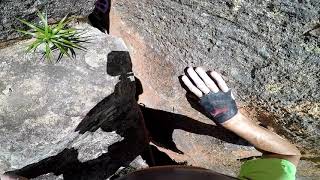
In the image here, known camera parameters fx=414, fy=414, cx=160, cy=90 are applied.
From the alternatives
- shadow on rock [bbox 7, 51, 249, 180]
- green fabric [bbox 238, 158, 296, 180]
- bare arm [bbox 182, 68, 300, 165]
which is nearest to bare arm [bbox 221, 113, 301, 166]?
bare arm [bbox 182, 68, 300, 165]

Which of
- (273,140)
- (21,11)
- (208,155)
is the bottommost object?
(208,155)

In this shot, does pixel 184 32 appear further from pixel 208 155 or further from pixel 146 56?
pixel 208 155

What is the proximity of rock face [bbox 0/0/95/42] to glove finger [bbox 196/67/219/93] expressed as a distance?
0.88 meters

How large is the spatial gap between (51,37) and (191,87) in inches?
38.2

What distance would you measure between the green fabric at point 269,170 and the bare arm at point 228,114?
0.15 metres

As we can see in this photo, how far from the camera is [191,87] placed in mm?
2764

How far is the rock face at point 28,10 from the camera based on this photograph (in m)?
2.48

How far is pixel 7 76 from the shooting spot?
2652 millimetres

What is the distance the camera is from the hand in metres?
2.65

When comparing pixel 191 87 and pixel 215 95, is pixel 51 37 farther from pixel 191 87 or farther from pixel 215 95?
pixel 215 95

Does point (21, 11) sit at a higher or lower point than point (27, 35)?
higher

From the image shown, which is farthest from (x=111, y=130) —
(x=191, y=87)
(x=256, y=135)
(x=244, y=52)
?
(x=244, y=52)

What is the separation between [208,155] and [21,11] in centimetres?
207

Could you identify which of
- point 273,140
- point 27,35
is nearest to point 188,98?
point 273,140
